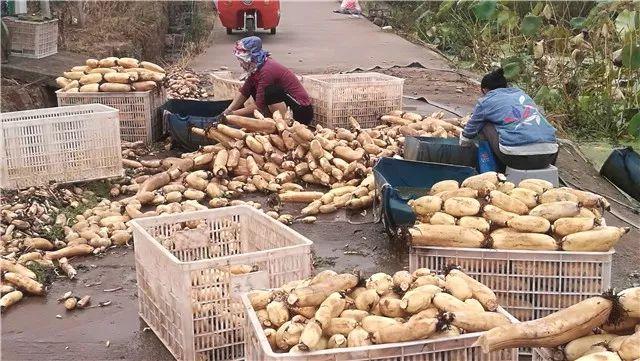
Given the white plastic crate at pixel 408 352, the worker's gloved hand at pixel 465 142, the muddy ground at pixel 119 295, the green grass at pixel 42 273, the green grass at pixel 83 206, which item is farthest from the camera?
the worker's gloved hand at pixel 465 142

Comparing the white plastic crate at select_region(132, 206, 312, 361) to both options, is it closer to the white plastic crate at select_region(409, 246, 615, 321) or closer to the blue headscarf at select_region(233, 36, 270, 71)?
the white plastic crate at select_region(409, 246, 615, 321)

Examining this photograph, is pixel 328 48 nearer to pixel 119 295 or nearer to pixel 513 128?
pixel 513 128

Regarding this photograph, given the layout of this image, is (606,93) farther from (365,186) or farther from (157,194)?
(157,194)

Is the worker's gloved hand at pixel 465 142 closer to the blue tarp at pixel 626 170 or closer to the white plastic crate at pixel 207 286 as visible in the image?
the blue tarp at pixel 626 170

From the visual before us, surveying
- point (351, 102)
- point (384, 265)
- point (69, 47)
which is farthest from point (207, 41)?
point (384, 265)

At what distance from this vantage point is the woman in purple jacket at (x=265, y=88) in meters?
8.09

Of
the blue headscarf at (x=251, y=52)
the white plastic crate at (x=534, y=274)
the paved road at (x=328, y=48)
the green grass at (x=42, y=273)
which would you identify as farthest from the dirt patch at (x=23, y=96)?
the white plastic crate at (x=534, y=274)

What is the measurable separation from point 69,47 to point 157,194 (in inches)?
262

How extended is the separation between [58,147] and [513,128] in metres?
3.78

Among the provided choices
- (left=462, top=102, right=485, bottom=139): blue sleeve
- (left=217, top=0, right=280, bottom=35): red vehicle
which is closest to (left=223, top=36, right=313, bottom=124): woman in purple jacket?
A: (left=462, top=102, right=485, bottom=139): blue sleeve

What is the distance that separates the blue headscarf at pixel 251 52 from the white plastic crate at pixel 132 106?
108 cm

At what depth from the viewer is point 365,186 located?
265 inches

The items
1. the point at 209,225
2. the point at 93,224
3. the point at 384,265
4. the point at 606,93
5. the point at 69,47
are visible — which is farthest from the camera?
the point at 69,47

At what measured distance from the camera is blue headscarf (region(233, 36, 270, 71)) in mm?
8086
